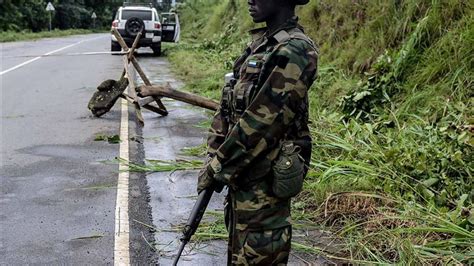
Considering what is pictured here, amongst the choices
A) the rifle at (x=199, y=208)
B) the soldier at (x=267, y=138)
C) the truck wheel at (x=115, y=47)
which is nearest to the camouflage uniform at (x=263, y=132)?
the soldier at (x=267, y=138)

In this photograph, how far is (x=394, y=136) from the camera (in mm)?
5102

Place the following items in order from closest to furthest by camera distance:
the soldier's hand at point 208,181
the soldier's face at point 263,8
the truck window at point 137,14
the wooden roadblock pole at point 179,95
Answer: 1. the soldier's face at point 263,8
2. the soldier's hand at point 208,181
3. the wooden roadblock pole at point 179,95
4. the truck window at point 137,14

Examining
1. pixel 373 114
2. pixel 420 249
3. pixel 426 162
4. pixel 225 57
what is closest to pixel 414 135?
pixel 426 162

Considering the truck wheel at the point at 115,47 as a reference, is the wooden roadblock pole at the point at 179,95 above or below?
above

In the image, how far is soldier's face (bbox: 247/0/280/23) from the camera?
223cm

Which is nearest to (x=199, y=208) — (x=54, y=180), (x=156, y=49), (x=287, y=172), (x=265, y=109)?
(x=287, y=172)

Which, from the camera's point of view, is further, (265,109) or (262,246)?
Answer: (262,246)

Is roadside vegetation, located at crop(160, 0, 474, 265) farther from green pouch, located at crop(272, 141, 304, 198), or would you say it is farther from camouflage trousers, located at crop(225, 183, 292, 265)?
green pouch, located at crop(272, 141, 304, 198)

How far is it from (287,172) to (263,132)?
20 cm

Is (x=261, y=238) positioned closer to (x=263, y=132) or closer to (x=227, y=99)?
(x=263, y=132)

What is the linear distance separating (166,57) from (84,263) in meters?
16.2

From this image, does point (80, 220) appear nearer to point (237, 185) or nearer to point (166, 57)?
point (237, 185)

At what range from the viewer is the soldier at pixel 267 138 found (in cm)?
211

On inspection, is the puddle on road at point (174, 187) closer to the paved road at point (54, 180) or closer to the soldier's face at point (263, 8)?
the paved road at point (54, 180)
